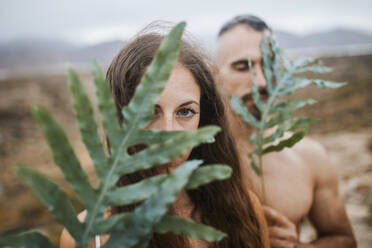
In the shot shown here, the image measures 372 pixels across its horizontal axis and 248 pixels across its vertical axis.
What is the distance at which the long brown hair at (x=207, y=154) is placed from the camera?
91 centimetres

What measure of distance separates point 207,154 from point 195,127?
0.29 meters

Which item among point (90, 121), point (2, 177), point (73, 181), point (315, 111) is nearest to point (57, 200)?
point (73, 181)

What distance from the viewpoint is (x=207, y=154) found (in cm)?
115

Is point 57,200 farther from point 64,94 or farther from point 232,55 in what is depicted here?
point 64,94

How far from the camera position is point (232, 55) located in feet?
5.63

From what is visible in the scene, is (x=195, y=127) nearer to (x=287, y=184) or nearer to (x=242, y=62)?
(x=242, y=62)

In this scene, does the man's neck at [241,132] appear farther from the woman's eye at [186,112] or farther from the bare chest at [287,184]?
the woman's eye at [186,112]

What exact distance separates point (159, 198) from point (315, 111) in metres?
12.8

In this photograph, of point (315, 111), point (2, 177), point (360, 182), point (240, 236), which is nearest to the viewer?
point (240, 236)

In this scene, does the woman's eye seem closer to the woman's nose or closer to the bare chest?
the woman's nose

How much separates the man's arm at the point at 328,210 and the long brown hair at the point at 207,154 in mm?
853

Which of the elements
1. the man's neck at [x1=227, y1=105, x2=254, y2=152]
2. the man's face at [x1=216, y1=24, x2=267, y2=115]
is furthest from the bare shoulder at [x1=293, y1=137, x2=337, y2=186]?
the man's face at [x1=216, y1=24, x2=267, y2=115]

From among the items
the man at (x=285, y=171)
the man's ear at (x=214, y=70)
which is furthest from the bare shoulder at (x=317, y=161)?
the man's ear at (x=214, y=70)

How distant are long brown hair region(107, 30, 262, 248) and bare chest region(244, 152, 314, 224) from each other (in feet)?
1.65
